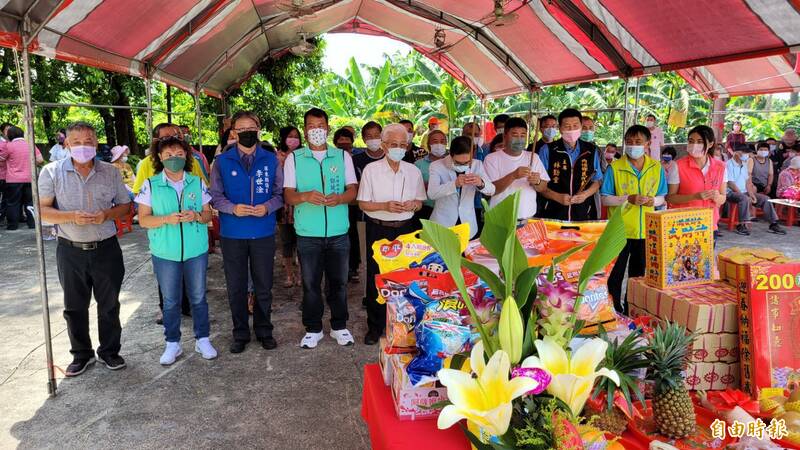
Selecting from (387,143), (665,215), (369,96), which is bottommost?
(665,215)

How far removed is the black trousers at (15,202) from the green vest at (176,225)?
7.18 m

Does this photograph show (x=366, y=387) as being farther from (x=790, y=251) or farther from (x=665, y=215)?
(x=790, y=251)

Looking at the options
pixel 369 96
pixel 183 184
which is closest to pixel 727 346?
pixel 183 184

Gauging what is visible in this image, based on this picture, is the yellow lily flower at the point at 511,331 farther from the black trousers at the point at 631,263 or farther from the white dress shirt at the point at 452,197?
the black trousers at the point at 631,263

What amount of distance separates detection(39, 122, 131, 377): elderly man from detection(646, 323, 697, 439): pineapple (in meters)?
3.07

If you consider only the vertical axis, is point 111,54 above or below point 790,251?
above

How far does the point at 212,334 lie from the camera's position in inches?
165

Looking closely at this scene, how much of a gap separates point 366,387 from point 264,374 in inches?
70.5

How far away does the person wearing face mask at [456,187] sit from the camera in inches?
149

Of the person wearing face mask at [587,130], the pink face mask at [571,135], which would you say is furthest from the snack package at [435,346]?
the person wearing face mask at [587,130]

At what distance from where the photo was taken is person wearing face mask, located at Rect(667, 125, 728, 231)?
163 inches

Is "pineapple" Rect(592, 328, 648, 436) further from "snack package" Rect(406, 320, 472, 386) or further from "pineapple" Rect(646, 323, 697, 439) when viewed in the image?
"snack package" Rect(406, 320, 472, 386)

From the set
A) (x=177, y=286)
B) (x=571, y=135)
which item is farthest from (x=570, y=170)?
(x=177, y=286)

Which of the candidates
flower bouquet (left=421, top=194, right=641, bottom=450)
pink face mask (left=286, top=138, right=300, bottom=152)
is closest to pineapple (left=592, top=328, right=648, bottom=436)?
flower bouquet (left=421, top=194, right=641, bottom=450)
